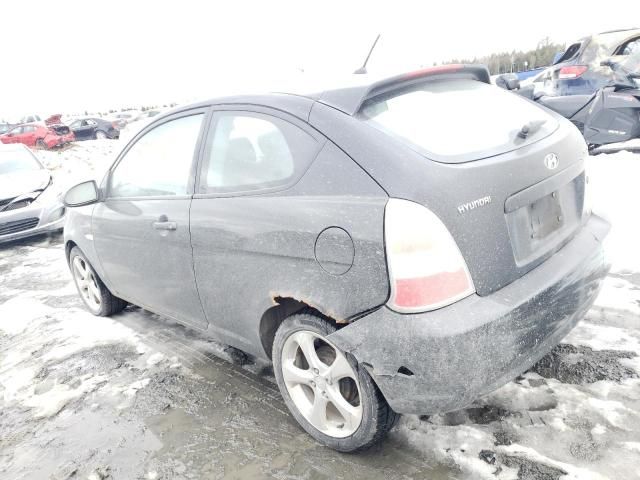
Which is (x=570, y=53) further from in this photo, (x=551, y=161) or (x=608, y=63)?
(x=551, y=161)

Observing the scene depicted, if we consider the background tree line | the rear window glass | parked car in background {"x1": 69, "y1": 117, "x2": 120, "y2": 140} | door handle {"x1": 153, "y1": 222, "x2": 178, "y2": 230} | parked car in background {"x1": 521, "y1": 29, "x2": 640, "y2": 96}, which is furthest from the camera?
the background tree line

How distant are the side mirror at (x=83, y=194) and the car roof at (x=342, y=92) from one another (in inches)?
59.9

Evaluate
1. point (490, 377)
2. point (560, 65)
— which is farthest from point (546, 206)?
point (560, 65)

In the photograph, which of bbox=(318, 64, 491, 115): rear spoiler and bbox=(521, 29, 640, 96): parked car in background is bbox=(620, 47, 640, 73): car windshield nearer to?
bbox=(521, 29, 640, 96): parked car in background

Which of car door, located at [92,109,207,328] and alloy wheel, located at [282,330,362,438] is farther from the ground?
car door, located at [92,109,207,328]

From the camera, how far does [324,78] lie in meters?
2.48

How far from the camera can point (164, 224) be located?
2771mm

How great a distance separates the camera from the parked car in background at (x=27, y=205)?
22.7 feet

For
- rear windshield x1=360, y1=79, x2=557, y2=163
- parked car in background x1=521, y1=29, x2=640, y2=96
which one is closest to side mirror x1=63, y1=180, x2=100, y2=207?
rear windshield x1=360, y1=79, x2=557, y2=163

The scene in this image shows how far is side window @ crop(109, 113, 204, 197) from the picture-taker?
275 cm

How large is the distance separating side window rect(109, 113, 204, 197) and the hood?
196 inches

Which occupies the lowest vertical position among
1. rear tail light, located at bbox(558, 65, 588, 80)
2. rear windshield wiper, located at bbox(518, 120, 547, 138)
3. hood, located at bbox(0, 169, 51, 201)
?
rear tail light, located at bbox(558, 65, 588, 80)

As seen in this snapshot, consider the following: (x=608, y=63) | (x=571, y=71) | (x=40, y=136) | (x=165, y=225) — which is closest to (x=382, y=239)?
(x=165, y=225)

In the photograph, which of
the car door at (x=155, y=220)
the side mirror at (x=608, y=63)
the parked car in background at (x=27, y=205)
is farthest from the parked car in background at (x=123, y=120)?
the car door at (x=155, y=220)
